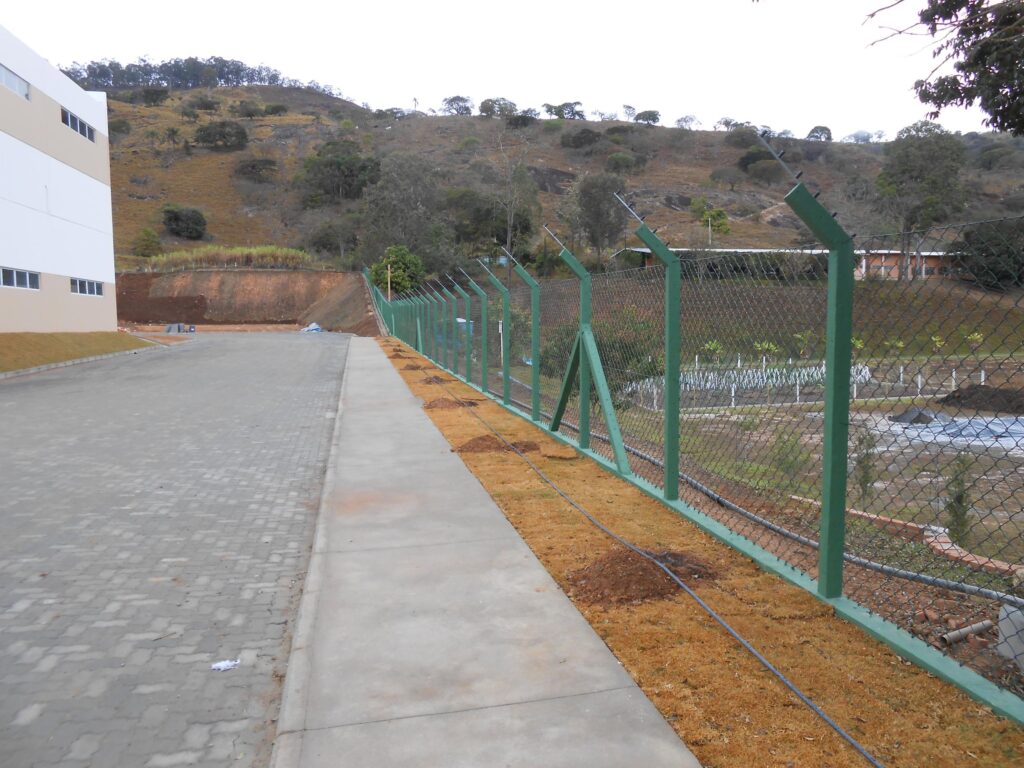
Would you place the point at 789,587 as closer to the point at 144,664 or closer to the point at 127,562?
the point at 144,664

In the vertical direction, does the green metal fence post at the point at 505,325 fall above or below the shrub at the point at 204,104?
below

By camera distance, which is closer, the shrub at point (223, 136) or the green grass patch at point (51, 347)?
the green grass patch at point (51, 347)

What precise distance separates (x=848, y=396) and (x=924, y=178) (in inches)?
2047

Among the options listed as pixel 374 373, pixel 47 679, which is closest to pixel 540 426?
pixel 47 679

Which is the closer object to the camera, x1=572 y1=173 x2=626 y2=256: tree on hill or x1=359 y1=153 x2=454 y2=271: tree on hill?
x1=572 y1=173 x2=626 y2=256: tree on hill

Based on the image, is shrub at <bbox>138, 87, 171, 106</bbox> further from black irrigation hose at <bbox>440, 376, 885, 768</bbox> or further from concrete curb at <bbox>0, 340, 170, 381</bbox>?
black irrigation hose at <bbox>440, 376, 885, 768</bbox>

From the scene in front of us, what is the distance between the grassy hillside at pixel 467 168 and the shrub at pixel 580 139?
2.41ft

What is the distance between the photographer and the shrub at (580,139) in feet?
360

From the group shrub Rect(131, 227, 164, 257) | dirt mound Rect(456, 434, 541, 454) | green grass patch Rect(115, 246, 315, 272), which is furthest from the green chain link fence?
A: shrub Rect(131, 227, 164, 257)

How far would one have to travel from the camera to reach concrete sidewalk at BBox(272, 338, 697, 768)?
313 centimetres

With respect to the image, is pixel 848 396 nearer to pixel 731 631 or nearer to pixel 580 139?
pixel 731 631

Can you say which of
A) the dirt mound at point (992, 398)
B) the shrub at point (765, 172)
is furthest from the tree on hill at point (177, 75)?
the dirt mound at point (992, 398)

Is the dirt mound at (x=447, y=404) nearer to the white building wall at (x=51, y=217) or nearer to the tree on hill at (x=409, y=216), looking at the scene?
the white building wall at (x=51, y=217)

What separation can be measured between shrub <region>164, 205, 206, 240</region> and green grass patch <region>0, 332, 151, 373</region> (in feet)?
169
